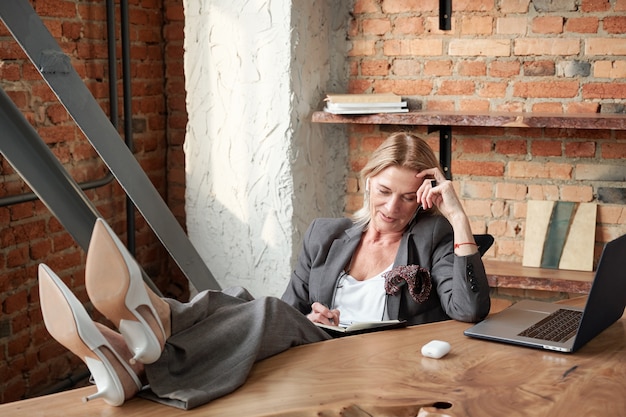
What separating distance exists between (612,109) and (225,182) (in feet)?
5.45

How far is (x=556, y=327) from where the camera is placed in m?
2.20

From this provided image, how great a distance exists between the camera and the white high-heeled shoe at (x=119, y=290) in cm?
169

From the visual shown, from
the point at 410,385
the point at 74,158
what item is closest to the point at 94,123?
the point at 74,158

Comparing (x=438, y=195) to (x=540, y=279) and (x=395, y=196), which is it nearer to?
(x=395, y=196)

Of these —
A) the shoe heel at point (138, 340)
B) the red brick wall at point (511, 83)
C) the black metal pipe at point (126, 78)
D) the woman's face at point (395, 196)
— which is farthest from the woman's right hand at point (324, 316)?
the black metal pipe at point (126, 78)

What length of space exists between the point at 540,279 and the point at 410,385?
1774 mm

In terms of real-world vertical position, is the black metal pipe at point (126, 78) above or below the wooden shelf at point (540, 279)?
above

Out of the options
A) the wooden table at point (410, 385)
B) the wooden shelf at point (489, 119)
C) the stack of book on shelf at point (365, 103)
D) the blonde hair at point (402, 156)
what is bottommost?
the wooden table at point (410, 385)

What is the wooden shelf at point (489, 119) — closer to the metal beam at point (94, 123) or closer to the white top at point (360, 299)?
the metal beam at point (94, 123)

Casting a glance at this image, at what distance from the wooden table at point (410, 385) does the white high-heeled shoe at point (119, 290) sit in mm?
123

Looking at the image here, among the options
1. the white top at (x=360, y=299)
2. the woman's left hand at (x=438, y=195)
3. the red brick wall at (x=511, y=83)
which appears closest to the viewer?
the woman's left hand at (x=438, y=195)

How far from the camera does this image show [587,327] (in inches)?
80.0

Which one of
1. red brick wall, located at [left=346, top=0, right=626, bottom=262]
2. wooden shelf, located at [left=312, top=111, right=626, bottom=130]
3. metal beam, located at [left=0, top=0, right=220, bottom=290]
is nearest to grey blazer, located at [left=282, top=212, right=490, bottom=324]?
metal beam, located at [left=0, top=0, right=220, bottom=290]

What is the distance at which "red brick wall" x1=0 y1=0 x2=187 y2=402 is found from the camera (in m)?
3.17
